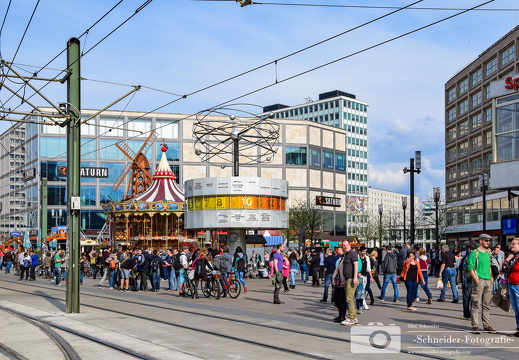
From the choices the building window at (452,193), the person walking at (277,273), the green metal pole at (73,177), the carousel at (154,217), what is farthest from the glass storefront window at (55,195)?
the green metal pole at (73,177)

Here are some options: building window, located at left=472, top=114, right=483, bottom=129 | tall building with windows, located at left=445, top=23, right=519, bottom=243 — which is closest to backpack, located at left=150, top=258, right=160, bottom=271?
tall building with windows, located at left=445, top=23, right=519, bottom=243

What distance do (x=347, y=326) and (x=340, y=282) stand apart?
943 mm

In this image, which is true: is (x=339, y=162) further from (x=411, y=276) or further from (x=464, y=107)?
(x=411, y=276)

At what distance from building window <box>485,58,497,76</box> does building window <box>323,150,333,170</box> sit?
3316cm

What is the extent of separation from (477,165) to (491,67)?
1149 cm

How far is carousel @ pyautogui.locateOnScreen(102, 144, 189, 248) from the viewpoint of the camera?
50.9 metres

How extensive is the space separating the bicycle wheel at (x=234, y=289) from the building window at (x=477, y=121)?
56881 millimetres

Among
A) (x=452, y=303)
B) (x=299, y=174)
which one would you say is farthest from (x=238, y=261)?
(x=299, y=174)

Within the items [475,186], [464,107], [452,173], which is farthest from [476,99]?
[452,173]

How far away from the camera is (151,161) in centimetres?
9088

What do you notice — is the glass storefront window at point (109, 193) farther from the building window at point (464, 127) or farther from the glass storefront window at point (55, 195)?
the building window at point (464, 127)

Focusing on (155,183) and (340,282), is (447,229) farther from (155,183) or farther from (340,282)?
(340,282)

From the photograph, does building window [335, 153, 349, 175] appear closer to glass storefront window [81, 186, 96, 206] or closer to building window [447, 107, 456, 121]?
building window [447, 107, 456, 121]

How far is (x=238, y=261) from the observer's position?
80.1 ft
